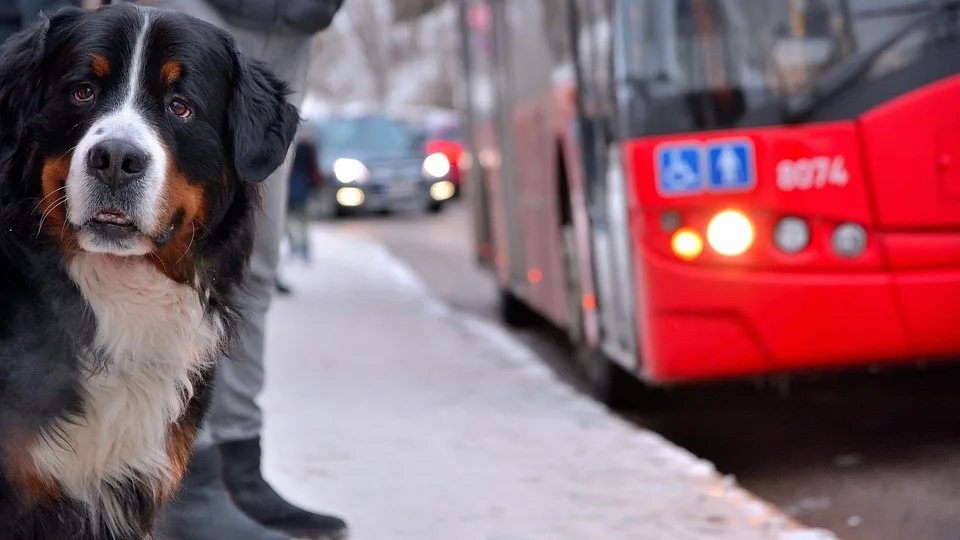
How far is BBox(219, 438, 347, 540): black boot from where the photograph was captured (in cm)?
467

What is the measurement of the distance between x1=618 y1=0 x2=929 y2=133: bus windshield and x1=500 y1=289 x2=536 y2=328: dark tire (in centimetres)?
517

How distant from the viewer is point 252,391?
4.66 meters

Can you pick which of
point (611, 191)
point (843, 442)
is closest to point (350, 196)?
point (611, 191)

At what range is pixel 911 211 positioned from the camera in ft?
20.0

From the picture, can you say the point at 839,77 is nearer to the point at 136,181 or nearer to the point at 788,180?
the point at 788,180

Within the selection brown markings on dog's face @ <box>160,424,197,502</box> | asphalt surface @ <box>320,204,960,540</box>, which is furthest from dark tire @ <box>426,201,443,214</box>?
brown markings on dog's face @ <box>160,424,197,502</box>

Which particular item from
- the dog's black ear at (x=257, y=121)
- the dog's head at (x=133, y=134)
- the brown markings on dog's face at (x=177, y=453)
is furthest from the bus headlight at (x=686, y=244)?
the brown markings on dog's face at (x=177, y=453)

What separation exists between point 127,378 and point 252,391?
1.18m

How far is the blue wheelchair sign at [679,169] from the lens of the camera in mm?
6121

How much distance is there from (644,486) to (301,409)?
7.67 feet

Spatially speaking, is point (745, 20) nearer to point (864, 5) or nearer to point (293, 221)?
point (864, 5)

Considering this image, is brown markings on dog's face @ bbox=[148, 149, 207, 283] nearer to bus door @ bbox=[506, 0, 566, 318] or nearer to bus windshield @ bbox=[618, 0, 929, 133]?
bus windshield @ bbox=[618, 0, 929, 133]

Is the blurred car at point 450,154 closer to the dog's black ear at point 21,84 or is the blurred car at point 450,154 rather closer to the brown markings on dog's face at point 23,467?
the dog's black ear at point 21,84

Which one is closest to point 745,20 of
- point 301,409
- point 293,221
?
point 301,409
